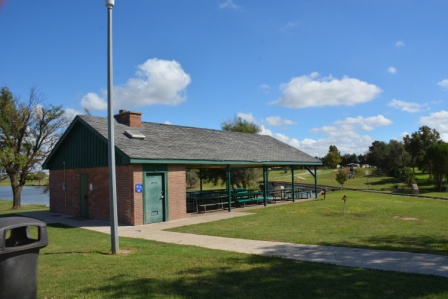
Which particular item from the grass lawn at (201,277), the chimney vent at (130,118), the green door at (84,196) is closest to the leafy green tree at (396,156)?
the chimney vent at (130,118)

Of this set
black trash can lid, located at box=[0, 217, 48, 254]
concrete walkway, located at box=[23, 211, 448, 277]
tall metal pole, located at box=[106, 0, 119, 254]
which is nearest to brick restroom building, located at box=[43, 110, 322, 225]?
concrete walkway, located at box=[23, 211, 448, 277]

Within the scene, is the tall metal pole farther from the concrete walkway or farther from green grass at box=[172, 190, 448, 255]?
green grass at box=[172, 190, 448, 255]

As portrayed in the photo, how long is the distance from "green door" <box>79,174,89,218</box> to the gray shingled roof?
2.74 metres

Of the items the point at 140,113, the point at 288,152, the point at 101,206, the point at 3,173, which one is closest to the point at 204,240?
the point at 101,206

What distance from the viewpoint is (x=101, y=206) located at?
16.0 metres

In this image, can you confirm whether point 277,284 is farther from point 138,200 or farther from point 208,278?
point 138,200

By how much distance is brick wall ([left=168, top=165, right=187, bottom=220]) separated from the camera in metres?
15.6

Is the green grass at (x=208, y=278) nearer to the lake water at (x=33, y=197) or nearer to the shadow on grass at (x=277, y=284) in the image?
the shadow on grass at (x=277, y=284)

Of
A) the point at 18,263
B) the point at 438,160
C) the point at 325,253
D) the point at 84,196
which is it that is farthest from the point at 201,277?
the point at 438,160

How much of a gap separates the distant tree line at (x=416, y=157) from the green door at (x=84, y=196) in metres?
32.0

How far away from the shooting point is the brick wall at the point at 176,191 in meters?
15.6

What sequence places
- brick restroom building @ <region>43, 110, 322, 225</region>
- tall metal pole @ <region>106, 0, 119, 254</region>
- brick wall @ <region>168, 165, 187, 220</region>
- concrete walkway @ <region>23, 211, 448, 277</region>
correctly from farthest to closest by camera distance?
brick wall @ <region>168, 165, 187, 220</region>, brick restroom building @ <region>43, 110, 322, 225</region>, tall metal pole @ <region>106, 0, 119, 254</region>, concrete walkway @ <region>23, 211, 448, 277</region>

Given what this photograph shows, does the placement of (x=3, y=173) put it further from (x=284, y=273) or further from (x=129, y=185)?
(x=284, y=273)

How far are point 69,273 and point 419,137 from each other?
62.3 metres
